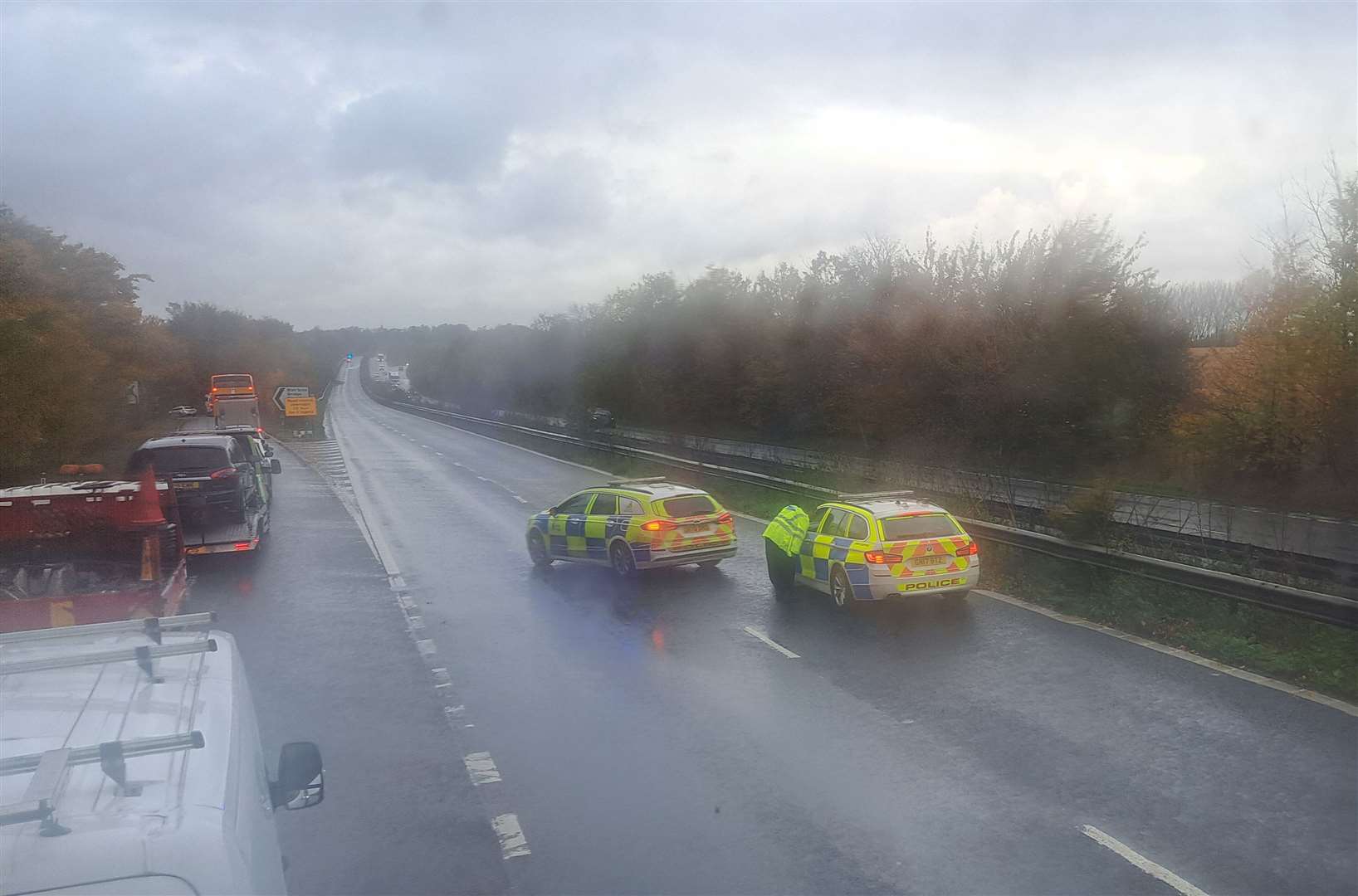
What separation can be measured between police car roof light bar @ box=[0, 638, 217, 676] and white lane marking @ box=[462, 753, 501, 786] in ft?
14.4

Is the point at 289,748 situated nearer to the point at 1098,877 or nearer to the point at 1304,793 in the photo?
the point at 1098,877

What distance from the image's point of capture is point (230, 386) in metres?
50.2

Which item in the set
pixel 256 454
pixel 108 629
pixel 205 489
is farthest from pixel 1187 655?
pixel 256 454

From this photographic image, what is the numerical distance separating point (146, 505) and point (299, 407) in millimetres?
43652

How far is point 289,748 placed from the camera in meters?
4.23

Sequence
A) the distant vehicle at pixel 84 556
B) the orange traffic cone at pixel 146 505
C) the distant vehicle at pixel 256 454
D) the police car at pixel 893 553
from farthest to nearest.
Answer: the distant vehicle at pixel 256 454
the police car at pixel 893 553
the orange traffic cone at pixel 146 505
the distant vehicle at pixel 84 556

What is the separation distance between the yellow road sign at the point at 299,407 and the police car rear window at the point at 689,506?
131ft

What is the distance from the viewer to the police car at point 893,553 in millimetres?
12750

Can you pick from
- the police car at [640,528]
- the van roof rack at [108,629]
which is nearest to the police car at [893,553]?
the police car at [640,528]

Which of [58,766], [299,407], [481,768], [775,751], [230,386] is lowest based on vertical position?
[481,768]

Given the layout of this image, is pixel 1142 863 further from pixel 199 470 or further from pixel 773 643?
pixel 199 470

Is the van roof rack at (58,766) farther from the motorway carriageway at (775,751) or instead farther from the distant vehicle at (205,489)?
the distant vehicle at (205,489)

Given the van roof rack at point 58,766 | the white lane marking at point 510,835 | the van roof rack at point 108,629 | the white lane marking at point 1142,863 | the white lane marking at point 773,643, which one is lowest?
the white lane marking at point 510,835

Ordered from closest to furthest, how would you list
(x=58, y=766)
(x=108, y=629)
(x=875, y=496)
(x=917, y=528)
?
1. (x=58, y=766)
2. (x=108, y=629)
3. (x=917, y=528)
4. (x=875, y=496)
